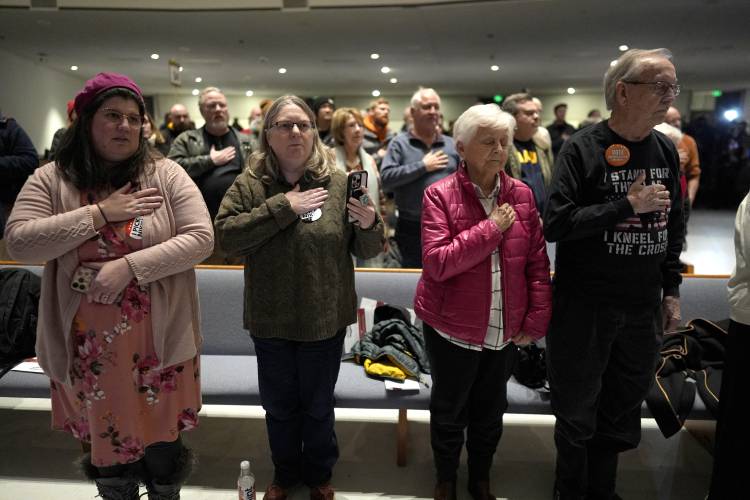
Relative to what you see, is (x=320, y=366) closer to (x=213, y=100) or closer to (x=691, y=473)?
(x=691, y=473)

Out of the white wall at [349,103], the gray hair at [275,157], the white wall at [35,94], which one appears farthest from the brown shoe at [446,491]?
the white wall at [349,103]

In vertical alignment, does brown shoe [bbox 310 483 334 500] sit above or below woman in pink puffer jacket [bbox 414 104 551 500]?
below

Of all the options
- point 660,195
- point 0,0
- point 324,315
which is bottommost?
point 324,315

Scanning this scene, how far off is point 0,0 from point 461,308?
800 cm

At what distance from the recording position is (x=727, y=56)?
10.3 metres

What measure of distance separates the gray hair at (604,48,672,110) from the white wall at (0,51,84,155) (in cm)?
1274

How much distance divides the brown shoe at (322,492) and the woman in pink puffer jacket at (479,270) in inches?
22.2

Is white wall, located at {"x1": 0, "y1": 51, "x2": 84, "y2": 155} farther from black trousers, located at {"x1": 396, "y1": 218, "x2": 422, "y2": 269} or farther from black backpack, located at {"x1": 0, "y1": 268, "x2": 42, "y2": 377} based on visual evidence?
black trousers, located at {"x1": 396, "y1": 218, "x2": 422, "y2": 269}

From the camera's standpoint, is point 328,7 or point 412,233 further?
point 328,7

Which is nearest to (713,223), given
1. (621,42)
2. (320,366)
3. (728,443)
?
(621,42)

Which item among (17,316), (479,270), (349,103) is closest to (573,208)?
(479,270)

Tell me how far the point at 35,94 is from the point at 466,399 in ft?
47.8

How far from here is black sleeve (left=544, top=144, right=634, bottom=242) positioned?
1654 millimetres

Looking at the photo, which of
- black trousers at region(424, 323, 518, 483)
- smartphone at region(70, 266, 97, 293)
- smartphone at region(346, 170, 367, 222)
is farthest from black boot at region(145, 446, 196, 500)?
smartphone at region(346, 170, 367, 222)
